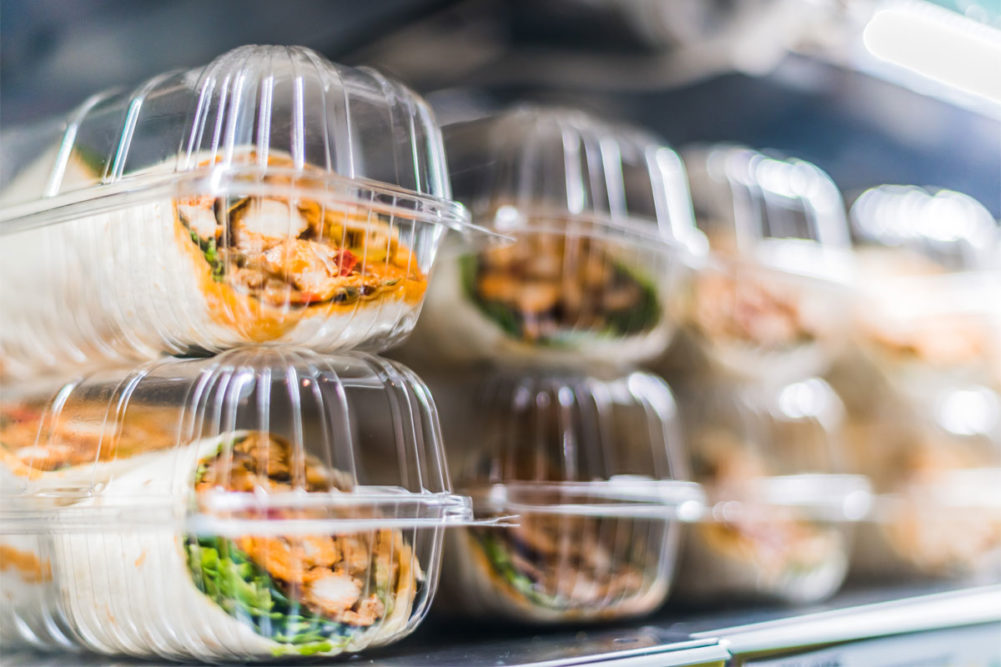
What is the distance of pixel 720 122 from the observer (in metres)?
1.67

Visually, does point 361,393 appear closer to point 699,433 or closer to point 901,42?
point 699,433

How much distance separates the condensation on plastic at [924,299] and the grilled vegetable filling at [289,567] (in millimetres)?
976

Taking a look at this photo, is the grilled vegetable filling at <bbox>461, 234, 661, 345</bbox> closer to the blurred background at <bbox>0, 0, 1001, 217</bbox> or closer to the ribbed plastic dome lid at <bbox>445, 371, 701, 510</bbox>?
the ribbed plastic dome lid at <bbox>445, 371, 701, 510</bbox>

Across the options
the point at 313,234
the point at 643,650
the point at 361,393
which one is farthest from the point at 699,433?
the point at 313,234

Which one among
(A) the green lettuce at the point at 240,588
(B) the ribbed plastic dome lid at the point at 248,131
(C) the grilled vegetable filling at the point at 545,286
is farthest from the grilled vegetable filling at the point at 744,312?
(A) the green lettuce at the point at 240,588

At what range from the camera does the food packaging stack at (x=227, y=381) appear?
76cm

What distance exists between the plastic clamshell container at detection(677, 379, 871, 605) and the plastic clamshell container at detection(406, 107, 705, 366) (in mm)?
193

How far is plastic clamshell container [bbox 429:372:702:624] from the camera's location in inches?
41.3

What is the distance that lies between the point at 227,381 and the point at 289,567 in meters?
0.15

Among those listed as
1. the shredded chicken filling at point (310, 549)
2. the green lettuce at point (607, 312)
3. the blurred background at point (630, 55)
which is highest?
the blurred background at point (630, 55)

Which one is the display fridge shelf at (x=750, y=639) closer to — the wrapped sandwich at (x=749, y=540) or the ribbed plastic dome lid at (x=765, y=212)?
the wrapped sandwich at (x=749, y=540)

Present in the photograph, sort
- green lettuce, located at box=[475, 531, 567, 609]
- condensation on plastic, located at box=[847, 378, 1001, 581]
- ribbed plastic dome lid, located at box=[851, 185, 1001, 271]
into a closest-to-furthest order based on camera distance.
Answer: green lettuce, located at box=[475, 531, 567, 609] < condensation on plastic, located at box=[847, 378, 1001, 581] < ribbed plastic dome lid, located at box=[851, 185, 1001, 271]

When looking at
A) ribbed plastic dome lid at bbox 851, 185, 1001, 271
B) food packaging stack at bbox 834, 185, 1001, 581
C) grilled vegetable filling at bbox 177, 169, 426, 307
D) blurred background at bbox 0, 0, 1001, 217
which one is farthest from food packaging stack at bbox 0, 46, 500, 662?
ribbed plastic dome lid at bbox 851, 185, 1001, 271

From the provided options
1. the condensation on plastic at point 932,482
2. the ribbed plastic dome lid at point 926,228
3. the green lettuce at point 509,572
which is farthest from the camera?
the ribbed plastic dome lid at point 926,228
